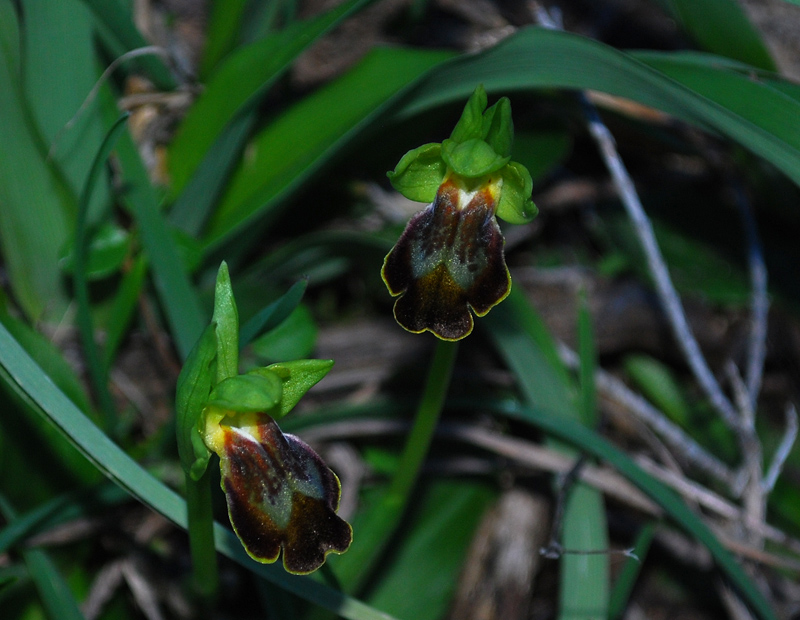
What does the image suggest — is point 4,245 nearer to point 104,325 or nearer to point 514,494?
point 104,325

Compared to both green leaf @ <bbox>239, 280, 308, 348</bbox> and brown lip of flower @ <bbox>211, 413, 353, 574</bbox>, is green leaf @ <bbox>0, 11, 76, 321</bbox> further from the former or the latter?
brown lip of flower @ <bbox>211, 413, 353, 574</bbox>

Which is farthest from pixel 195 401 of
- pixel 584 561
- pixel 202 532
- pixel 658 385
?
pixel 658 385

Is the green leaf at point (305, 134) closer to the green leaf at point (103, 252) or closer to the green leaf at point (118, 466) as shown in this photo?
the green leaf at point (103, 252)

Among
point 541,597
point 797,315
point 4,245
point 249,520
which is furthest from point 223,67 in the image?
point 797,315

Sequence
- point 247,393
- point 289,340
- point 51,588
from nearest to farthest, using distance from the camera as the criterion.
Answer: point 247,393, point 51,588, point 289,340

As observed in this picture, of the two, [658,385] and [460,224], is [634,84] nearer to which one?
[460,224]

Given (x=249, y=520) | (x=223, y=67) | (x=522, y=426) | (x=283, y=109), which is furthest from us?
(x=522, y=426)

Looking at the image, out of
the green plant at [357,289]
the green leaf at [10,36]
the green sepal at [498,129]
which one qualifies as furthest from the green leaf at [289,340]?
the green leaf at [10,36]
